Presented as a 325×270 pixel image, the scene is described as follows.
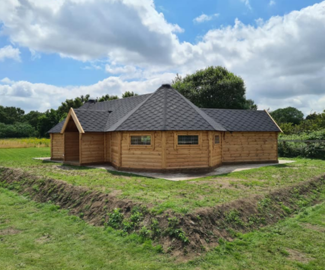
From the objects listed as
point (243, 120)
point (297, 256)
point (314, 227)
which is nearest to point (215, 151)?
point (243, 120)

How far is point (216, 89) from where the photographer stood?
35.0 meters

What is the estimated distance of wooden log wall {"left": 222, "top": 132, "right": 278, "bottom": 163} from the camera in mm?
16812

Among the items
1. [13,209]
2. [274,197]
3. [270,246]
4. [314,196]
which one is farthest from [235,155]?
[13,209]

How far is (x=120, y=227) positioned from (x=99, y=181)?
3955 millimetres

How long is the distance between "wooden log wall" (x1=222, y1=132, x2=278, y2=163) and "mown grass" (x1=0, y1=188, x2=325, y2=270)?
9650 mm

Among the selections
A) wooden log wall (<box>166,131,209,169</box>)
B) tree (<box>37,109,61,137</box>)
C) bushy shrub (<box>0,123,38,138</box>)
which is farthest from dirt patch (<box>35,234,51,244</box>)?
bushy shrub (<box>0,123,38,138</box>)

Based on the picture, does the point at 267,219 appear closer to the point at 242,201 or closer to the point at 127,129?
the point at 242,201

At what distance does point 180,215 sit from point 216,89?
102 feet

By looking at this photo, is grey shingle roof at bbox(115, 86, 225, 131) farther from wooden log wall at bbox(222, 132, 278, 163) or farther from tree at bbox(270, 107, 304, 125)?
tree at bbox(270, 107, 304, 125)

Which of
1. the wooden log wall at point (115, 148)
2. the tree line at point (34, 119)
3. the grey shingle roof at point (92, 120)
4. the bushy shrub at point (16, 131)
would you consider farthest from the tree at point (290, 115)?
the bushy shrub at point (16, 131)

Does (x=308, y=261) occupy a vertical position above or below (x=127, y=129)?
below

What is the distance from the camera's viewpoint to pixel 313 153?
20234mm

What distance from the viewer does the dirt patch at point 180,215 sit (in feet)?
18.3

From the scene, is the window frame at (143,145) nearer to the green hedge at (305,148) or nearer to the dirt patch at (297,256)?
the dirt patch at (297,256)
